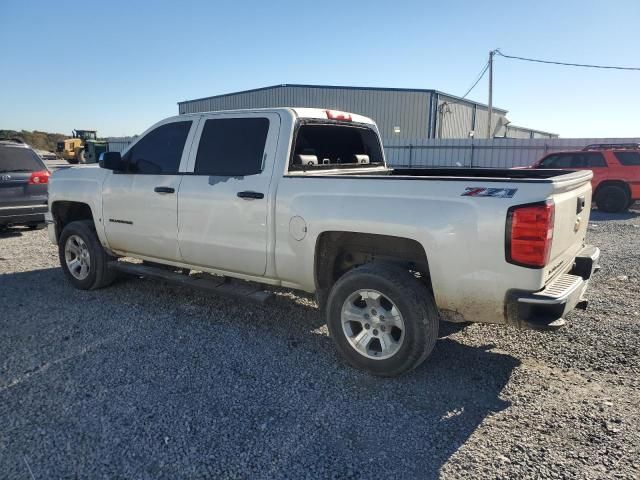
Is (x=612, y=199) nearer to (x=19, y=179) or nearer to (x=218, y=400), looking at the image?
(x=218, y=400)

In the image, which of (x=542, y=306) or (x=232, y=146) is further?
(x=232, y=146)

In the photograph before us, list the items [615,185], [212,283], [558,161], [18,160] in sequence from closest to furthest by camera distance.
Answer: [212,283] → [18,160] → [615,185] → [558,161]

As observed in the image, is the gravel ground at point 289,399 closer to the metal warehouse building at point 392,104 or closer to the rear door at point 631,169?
the rear door at point 631,169

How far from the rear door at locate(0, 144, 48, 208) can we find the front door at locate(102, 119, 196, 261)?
15.3 ft

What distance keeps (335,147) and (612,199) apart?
1155 cm

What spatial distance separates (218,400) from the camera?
3211mm

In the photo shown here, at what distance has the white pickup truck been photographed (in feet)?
9.86

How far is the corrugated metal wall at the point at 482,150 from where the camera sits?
2042cm

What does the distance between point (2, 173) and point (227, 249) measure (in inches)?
263

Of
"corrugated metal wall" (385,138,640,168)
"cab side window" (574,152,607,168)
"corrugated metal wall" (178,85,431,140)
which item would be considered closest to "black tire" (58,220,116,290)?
"cab side window" (574,152,607,168)

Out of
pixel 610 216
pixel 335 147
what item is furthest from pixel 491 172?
pixel 610 216

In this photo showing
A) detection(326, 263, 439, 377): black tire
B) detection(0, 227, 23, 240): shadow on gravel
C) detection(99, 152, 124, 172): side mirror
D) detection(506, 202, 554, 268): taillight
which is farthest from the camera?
detection(0, 227, 23, 240): shadow on gravel

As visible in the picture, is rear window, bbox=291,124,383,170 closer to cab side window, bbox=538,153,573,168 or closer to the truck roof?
the truck roof

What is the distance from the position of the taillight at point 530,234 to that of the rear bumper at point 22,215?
894cm
